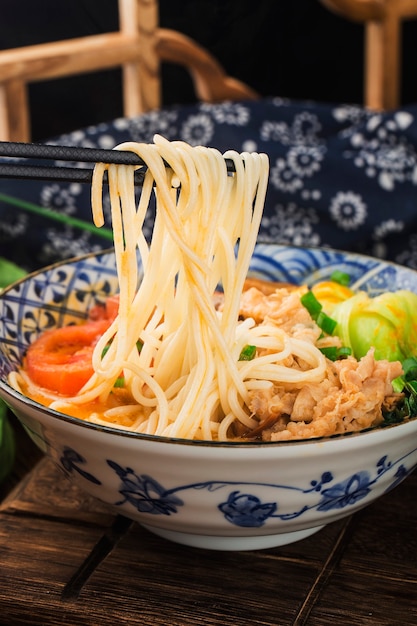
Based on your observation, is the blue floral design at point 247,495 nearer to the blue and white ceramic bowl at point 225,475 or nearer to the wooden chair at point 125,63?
the blue and white ceramic bowl at point 225,475

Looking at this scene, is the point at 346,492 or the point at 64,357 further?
the point at 64,357

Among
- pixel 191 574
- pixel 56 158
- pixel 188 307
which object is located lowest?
pixel 191 574

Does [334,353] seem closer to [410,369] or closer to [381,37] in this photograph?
[410,369]

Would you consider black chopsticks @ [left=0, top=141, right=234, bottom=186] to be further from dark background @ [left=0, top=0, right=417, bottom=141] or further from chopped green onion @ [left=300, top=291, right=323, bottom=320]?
dark background @ [left=0, top=0, right=417, bottom=141]

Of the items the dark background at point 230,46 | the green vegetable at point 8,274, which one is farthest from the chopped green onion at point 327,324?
the dark background at point 230,46

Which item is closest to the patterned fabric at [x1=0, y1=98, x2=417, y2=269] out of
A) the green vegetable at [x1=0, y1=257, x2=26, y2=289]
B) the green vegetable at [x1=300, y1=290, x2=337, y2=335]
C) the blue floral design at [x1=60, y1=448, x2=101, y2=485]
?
the green vegetable at [x1=0, y1=257, x2=26, y2=289]

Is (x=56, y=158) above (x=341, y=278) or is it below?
above

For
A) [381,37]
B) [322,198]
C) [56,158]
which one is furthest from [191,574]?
[381,37]
